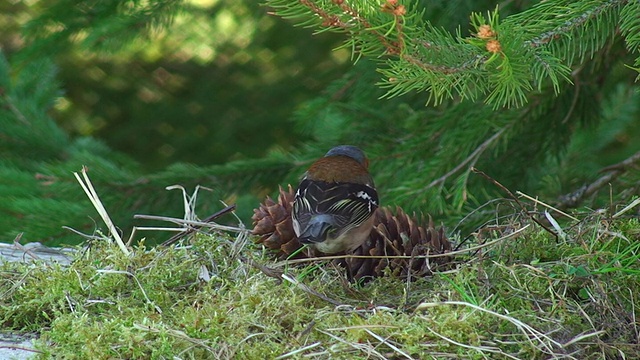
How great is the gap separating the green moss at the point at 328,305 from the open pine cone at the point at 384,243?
0.06 metres

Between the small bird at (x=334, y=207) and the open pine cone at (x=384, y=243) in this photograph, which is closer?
the open pine cone at (x=384, y=243)

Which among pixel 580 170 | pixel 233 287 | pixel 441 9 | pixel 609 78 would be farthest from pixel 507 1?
pixel 233 287

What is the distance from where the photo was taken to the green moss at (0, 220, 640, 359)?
4.78 ft

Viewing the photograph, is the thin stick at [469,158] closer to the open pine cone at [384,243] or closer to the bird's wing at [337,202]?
the bird's wing at [337,202]

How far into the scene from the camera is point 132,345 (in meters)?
1.45

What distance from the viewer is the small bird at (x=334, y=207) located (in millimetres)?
2066

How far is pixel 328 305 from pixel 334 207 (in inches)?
23.4

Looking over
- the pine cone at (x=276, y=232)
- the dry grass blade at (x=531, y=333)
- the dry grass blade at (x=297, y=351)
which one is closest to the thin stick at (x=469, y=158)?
the pine cone at (x=276, y=232)

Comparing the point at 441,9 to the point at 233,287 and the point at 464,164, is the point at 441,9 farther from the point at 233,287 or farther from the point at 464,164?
the point at 233,287

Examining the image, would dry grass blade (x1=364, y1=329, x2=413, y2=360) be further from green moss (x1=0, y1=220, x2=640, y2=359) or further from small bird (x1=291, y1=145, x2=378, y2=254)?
small bird (x1=291, y1=145, x2=378, y2=254)

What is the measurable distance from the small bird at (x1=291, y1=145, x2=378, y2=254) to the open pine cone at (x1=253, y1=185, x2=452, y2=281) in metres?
0.03

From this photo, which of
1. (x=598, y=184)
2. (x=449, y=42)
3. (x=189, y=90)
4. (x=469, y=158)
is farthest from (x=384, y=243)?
(x=189, y=90)

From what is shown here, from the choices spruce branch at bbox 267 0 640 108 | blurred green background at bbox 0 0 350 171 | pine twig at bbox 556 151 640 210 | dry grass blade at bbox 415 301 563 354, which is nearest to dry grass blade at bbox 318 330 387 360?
dry grass blade at bbox 415 301 563 354

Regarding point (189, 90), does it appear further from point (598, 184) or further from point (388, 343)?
point (388, 343)
